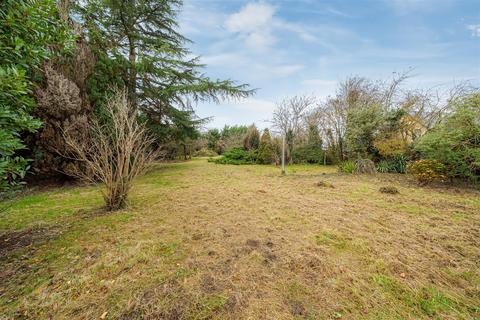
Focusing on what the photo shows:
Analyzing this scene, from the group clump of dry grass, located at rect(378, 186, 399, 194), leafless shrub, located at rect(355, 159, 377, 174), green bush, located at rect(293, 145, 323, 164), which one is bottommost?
clump of dry grass, located at rect(378, 186, 399, 194)

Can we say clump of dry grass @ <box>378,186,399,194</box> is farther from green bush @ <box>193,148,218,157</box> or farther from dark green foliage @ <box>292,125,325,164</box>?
green bush @ <box>193,148,218,157</box>

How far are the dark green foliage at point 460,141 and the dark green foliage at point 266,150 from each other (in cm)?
886

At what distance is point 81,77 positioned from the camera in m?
6.71

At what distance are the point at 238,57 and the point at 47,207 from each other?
9.38 metres

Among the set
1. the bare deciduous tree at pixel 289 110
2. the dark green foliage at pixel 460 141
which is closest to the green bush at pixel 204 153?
the bare deciduous tree at pixel 289 110

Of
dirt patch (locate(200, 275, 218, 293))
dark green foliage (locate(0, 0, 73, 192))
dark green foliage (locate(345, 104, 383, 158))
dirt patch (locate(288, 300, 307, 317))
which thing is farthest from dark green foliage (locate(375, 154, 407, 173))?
dark green foliage (locate(0, 0, 73, 192))

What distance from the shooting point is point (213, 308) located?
1.59 m

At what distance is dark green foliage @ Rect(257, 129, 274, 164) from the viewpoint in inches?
551

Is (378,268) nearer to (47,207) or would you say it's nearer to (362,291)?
(362,291)

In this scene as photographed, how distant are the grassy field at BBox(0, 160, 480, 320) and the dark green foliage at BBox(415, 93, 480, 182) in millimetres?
2366

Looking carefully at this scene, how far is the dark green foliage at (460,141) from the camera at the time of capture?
17.3 ft

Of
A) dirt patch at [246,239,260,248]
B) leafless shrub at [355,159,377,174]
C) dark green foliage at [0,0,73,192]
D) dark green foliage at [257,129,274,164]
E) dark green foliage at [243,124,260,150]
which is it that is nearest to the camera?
dark green foliage at [0,0,73,192]

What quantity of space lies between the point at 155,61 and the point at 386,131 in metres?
12.0

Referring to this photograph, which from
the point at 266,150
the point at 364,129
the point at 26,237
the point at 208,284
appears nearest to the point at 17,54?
the point at 26,237
